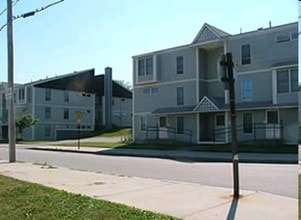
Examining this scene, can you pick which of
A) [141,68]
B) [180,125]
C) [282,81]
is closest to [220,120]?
[180,125]

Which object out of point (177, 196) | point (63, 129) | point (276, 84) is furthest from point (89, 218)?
point (63, 129)

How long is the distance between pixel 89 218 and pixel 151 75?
3370 cm

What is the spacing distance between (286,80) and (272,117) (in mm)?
2894

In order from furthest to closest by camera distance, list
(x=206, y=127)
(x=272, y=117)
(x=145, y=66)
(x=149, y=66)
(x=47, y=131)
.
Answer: (x=47, y=131) → (x=145, y=66) → (x=149, y=66) → (x=206, y=127) → (x=272, y=117)

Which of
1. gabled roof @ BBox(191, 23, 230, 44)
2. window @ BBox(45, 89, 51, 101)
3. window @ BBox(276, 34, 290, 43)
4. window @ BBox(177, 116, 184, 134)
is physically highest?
gabled roof @ BBox(191, 23, 230, 44)

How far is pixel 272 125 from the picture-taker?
32125mm

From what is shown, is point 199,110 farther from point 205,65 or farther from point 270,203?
point 270,203

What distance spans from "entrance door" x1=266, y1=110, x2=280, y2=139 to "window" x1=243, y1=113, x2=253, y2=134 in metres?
1.50

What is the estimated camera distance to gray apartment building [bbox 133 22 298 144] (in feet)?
104

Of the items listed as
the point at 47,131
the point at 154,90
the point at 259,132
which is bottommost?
the point at 47,131

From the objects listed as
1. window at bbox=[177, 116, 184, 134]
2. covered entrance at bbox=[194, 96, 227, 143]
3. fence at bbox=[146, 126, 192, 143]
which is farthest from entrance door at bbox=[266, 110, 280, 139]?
window at bbox=[177, 116, 184, 134]

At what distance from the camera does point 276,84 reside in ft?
105

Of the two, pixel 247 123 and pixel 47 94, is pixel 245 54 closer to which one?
A: pixel 247 123

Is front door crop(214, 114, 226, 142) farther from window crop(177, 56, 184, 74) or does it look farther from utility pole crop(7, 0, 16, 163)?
utility pole crop(7, 0, 16, 163)
